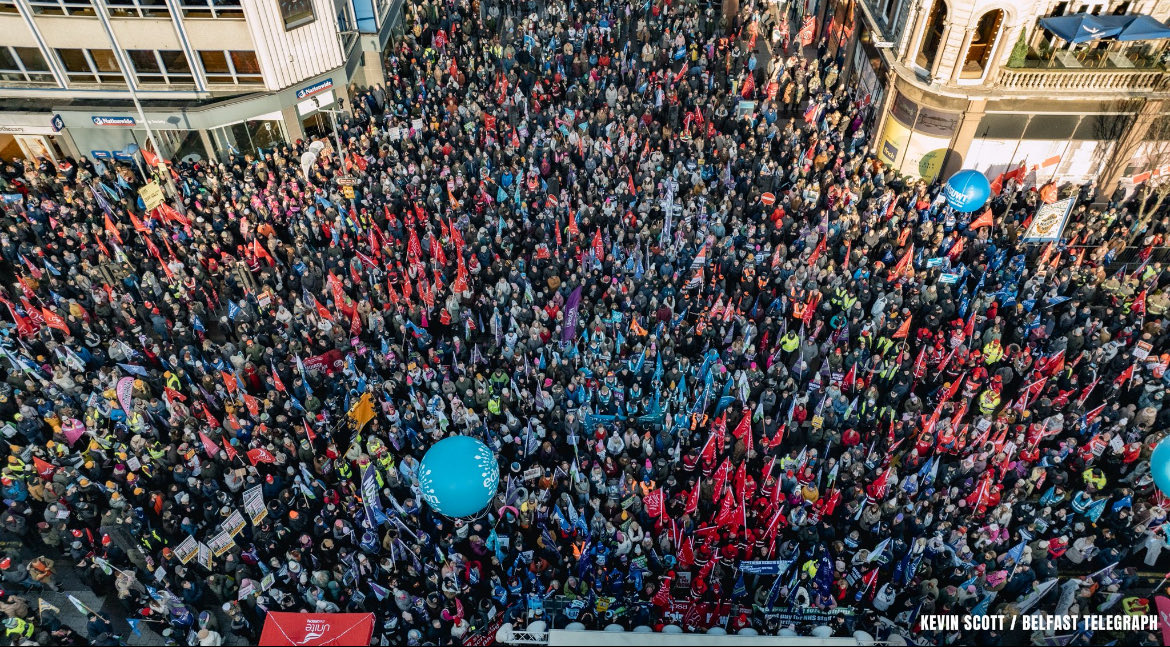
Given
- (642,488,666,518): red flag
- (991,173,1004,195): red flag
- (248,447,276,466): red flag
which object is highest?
(991,173,1004,195): red flag

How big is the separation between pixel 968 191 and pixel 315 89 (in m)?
22.3

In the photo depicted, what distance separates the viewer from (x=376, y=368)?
60.2 feet

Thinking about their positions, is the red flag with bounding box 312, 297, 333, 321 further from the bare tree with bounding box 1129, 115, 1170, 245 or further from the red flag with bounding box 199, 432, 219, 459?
the bare tree with bounding box 1129, 115, 1170, 245

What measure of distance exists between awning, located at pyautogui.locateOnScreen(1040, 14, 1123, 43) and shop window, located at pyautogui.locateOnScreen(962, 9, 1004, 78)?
53.1 inches

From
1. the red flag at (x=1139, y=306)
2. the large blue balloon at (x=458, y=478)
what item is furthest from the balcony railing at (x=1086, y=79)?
the large blue balloon at (x=458, y=478)

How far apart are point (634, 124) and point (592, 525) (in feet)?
52.1

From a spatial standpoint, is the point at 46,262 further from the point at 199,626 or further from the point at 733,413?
the point at 733,413

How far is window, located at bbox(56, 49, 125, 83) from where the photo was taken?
26219 millimetres

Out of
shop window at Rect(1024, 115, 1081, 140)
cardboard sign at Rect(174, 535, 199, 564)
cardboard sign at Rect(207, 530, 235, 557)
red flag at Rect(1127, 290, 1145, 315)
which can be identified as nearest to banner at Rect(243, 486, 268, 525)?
cardboard sign at Rect(207, 530, 235, 557)

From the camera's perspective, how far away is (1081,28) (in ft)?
75.4

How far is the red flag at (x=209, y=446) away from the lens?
15.9m

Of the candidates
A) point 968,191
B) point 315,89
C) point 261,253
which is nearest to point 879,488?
point 968,191

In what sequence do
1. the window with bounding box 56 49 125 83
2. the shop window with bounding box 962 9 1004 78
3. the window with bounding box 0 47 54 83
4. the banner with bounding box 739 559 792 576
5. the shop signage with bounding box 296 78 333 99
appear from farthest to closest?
the shop signage with bounding box 296 78 333 99 → the window with bounding box 56 49 125 83 → the window with bounding box 0 47 54 83 → the shop window with bounding box 962 9 1004 78 → the banner with bounding box 739 559 792 576

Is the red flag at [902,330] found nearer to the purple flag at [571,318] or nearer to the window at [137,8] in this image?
the purple flag at [571,318]
